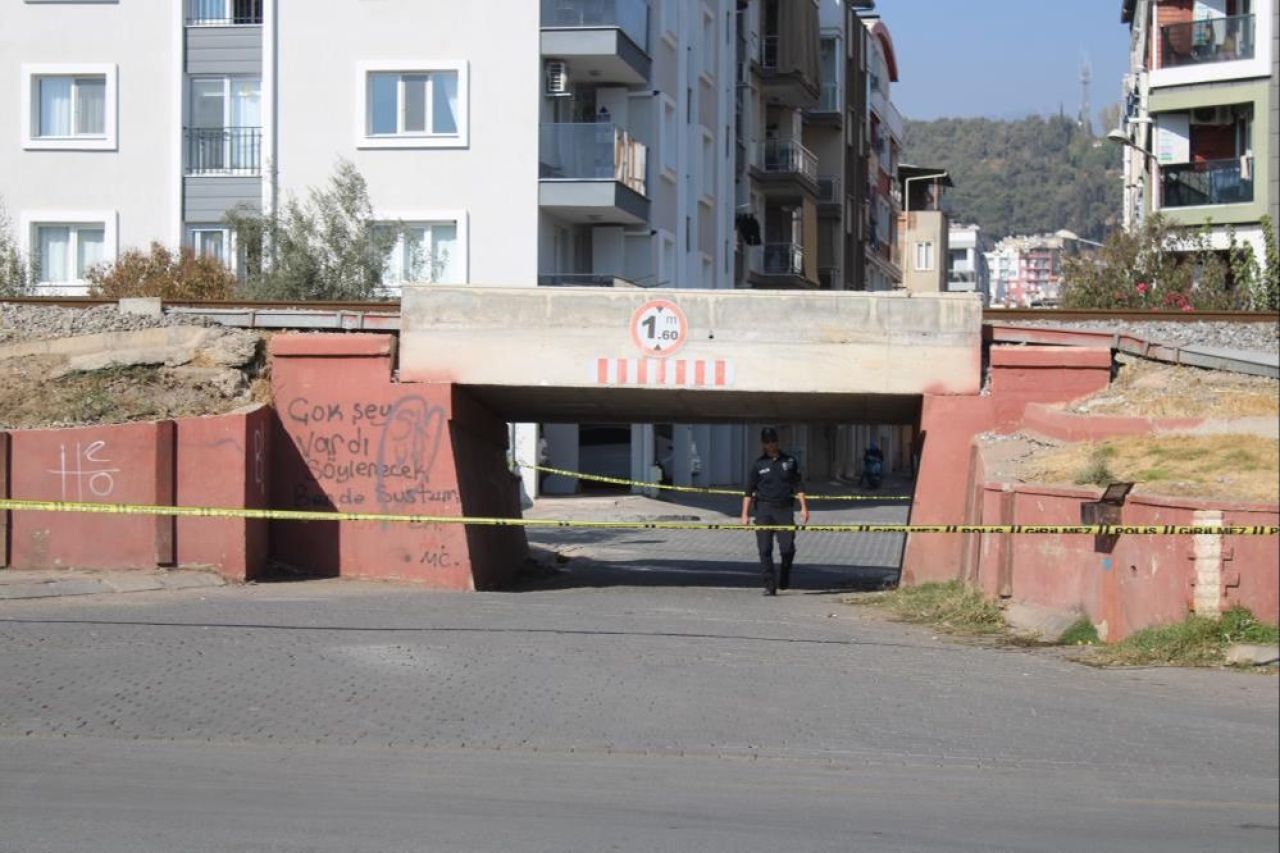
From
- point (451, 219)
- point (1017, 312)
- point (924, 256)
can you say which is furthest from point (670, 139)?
point (924, 256)

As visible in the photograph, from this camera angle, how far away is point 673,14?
45625 millimetres

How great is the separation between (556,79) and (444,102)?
8.82ft

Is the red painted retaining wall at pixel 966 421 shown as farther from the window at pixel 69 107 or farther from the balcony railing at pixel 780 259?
the balcony railing at pixel 780 259

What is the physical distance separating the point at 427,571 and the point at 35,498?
4.31 metres

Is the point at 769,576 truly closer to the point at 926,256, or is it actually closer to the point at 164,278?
the point at 164,278

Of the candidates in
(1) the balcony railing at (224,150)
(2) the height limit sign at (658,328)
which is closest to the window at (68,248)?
(1) the balcony railing at (224,150)

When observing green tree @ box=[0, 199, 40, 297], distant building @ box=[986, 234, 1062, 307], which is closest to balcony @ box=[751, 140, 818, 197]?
green tree @ box=[0, 199, 40, 297]

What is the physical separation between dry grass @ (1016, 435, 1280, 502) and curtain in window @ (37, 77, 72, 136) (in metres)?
34.4

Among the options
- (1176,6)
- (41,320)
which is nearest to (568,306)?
(41,320)

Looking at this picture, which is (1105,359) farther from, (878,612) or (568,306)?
(568,306)

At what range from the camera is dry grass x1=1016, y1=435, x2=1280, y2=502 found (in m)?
3.20

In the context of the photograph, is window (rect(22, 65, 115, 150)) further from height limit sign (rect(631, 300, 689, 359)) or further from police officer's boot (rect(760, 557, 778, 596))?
police officer's boot (rect(760, 557, 778, 596))

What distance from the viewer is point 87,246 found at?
3925 cm

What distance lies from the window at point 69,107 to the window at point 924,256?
74496mm
